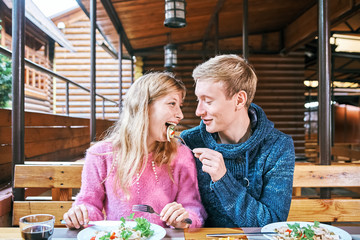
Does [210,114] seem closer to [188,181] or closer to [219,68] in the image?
[219,68]

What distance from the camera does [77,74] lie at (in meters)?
10.6

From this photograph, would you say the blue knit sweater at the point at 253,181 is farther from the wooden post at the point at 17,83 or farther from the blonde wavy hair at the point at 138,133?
the wooden post at the point at 17,83

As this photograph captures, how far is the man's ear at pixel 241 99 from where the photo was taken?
1869 mm

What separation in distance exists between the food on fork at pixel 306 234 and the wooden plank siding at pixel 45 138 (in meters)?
2.06

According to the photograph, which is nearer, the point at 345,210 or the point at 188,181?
the point at 188,181

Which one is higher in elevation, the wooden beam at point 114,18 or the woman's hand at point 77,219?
the wooden beam at point 114,18

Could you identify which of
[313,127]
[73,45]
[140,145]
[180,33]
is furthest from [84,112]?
[313,127]

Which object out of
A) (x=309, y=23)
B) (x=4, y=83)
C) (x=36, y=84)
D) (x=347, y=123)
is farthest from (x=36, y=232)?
(x=347, y=123)

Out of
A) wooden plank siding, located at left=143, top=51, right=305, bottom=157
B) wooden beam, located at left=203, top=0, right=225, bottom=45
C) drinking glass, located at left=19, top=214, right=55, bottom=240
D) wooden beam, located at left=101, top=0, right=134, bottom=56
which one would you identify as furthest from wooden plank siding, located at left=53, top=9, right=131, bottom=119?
drinking glass, located at left=19, top=214, right=55, bottom=240

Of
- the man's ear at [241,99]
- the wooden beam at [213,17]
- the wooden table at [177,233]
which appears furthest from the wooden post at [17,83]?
the wooden beam at [213,17]

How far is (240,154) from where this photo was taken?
6.08 ft

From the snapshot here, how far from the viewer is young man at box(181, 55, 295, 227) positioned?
1677 mm

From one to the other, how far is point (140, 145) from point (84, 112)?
351 inches

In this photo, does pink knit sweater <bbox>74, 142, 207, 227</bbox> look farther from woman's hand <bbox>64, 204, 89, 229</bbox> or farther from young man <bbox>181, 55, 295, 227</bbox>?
woman's hand <bbox>64, 204, 89, 229</bbox>
